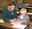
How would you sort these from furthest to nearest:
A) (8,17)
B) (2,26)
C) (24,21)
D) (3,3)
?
(3,3) → (8,17) → (24,21) → (2,26)

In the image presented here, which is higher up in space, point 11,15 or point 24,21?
point 11,15

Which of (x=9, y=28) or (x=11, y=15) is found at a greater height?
(x=11, y=15)

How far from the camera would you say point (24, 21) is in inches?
87.6

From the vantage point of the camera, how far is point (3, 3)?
10.3ft

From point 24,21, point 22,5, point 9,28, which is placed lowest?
point 9,28

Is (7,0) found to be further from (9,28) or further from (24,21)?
(9,28)

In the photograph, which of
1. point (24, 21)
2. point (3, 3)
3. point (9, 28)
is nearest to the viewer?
point (9, 28)

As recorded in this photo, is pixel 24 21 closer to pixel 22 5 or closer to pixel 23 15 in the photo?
pixel 23 15

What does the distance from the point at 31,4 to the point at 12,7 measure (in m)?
0.84

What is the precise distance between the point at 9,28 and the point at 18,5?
1.19 m

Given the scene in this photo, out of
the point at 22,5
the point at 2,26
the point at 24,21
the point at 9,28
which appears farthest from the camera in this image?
the point at 22,5

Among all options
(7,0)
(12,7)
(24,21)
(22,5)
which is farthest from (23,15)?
(7,0)

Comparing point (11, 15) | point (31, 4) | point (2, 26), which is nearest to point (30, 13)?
point (31, 4)

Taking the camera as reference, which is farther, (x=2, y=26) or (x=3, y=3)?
(x=3, y=3)
